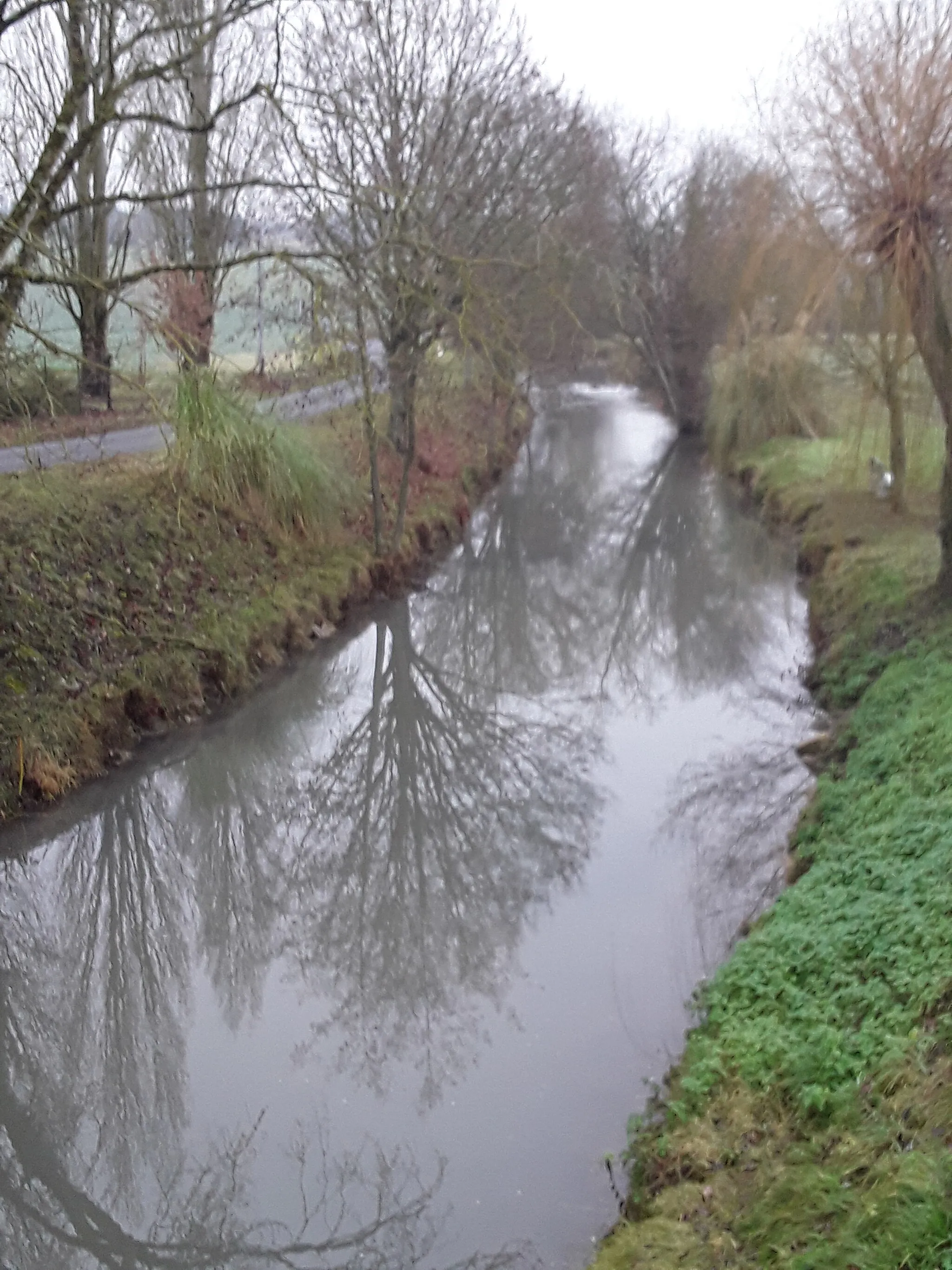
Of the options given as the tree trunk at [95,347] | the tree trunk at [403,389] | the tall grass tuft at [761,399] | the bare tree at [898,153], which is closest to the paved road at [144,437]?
the tree trunk at [403,389]

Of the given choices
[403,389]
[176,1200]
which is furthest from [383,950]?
[403,389]

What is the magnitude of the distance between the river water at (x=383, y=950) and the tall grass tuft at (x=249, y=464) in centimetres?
200

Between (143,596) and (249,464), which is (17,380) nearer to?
(143,596)

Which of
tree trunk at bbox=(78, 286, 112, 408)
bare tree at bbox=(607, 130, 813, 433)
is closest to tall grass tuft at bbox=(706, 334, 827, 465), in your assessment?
bare tree at bbox=(607, 130, 813, 433)

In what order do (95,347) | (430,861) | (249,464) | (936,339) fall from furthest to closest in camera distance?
(95,347) → (249,464) → (936,339) → (430,861)

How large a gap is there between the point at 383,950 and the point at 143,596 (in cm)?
512

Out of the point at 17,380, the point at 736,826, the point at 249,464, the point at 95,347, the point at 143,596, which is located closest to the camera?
the point at 17,380

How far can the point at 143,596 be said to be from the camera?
10188mm

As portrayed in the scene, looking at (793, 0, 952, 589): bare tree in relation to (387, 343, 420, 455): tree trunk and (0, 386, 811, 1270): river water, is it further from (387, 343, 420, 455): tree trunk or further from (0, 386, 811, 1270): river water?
(387, 343, 420, 455): tree trunk

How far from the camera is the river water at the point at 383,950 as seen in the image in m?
4.58

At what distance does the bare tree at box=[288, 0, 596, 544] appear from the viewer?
11.7 metres

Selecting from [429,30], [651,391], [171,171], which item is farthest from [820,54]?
[651,391]

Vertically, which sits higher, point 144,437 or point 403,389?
point 403,389

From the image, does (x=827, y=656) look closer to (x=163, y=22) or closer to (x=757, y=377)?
(x=163, y=22)
